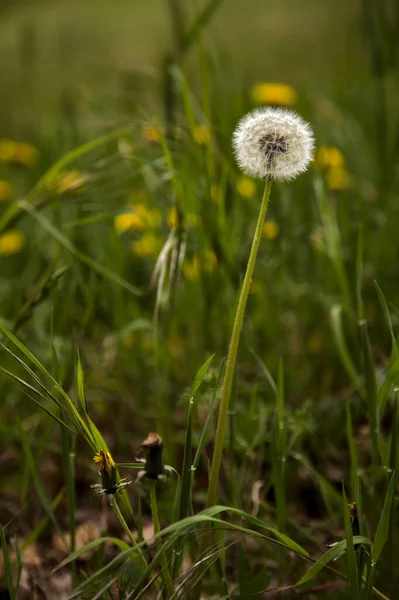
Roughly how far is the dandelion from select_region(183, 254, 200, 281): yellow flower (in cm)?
75

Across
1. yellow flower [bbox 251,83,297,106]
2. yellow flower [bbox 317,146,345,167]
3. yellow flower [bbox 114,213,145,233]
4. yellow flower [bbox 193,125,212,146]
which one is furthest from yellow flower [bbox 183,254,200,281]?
yellow flower [bbox 251,83,297,106]

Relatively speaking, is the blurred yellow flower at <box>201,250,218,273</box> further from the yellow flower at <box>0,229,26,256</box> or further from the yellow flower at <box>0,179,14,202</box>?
the yellow flower at <box>0,179,14,202</box>

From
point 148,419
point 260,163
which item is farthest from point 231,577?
point 260,163

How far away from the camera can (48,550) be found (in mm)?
1268

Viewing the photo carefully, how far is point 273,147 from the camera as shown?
799 mm

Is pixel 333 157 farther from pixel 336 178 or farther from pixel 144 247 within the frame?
pixel 144 247

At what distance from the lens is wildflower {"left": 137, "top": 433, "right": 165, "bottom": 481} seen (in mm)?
787

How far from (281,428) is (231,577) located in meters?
0.34

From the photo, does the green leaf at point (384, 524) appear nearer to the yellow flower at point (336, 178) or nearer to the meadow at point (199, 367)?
the meadow at point (199, 367)

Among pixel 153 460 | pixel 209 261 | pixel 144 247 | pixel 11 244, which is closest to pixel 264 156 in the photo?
pixel 153 460

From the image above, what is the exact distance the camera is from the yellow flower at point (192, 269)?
62.9 inches

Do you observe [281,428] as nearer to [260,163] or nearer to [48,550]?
[260,163]

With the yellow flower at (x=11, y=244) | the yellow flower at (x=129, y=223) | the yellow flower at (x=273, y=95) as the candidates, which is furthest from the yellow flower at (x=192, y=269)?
the yellow flower at (x=273, y=95)

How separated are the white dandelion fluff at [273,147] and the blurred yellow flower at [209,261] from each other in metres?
0.59
